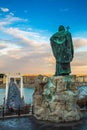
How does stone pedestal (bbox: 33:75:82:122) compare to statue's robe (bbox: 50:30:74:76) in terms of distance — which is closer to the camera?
stone pedestal (bbox: 33:75:82:122)

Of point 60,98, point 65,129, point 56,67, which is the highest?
point 56,67

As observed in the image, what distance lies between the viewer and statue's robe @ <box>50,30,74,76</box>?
2867cm

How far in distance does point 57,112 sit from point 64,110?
0.68m

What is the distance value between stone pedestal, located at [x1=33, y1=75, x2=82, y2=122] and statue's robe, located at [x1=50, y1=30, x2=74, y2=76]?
4.23 ft

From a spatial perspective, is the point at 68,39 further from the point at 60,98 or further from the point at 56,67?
the point at 60,98

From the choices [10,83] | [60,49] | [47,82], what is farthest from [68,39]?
[10,83]

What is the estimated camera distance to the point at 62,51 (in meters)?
28.7

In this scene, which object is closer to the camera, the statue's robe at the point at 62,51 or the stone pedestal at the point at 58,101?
the stone pedestal at the point at 58,101

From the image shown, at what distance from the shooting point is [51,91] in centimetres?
2739

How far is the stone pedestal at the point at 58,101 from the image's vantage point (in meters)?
26.6

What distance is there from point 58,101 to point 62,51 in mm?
5100

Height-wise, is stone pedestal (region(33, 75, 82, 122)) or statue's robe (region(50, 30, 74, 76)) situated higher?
statue's robe (region(50, 30, 74, 76))

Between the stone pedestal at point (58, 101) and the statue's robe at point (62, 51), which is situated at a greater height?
the statue's robe at point (62, 51)

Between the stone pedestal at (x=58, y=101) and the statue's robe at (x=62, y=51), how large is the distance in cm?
129
